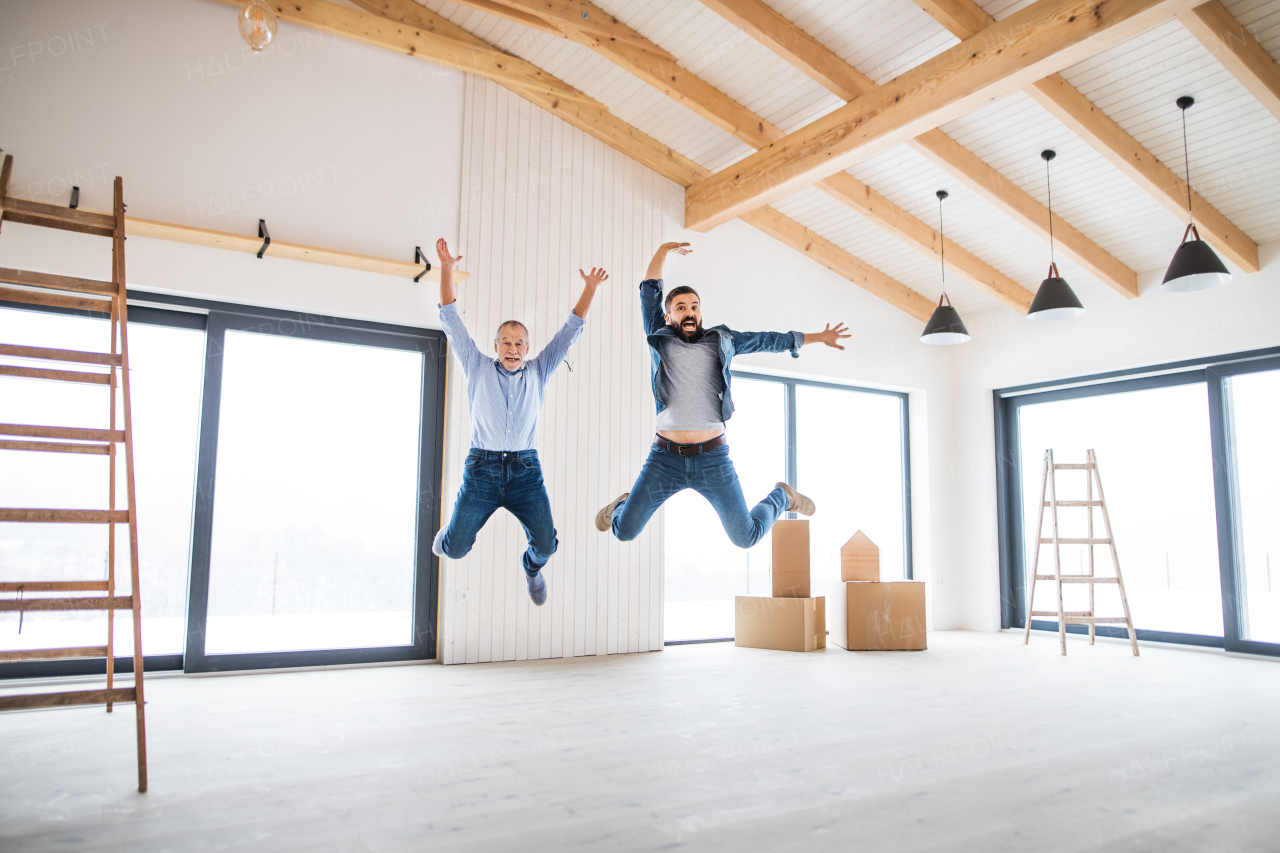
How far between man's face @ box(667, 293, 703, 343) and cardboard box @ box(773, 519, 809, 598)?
2.34m

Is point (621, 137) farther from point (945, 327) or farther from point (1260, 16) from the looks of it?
point (1260, 16)

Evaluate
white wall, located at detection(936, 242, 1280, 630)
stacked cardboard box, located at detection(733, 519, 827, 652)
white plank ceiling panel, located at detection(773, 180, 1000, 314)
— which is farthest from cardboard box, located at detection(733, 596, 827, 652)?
white plank ceiling panel, located at detection(773, 180, 1000, 314)

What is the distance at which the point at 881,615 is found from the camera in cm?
570

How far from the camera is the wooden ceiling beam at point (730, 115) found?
190 inches

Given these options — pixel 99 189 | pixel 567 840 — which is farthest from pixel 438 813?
pixel 99 189

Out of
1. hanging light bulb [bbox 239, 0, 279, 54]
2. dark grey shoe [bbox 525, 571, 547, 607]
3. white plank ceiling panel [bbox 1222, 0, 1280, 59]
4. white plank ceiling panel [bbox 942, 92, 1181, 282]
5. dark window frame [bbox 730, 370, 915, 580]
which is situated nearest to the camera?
hanging light bulb [bbox 239, 0, 279, 54]

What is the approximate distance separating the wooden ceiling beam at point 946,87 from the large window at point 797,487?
5.61 feet

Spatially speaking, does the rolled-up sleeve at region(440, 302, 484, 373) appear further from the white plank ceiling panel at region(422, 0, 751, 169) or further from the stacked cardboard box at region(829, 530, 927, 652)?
the stacked cardboard box at region(829, 530, 927, 652)

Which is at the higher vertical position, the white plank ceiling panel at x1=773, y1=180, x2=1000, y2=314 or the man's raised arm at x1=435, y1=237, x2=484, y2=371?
the white plank ceiling panel at x1=773, y1=180, x2=1000, y2=314

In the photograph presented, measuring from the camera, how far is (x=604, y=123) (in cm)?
577

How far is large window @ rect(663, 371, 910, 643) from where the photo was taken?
6180mm

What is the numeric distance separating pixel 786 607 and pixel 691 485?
2.16m

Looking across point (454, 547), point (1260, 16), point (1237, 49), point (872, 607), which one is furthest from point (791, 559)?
point (1260, 16)

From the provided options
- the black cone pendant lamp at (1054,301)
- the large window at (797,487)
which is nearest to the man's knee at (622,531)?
the large window at (797,487)
